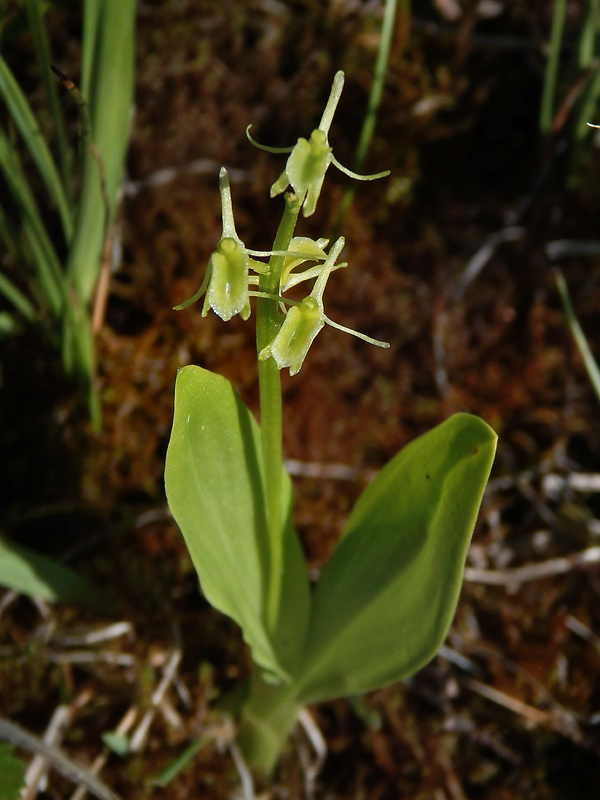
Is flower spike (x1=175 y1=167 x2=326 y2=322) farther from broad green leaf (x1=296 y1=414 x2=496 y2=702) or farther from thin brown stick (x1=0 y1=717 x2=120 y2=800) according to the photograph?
thin brown stick (x1=0 y1=717 x2=120 y2=800)

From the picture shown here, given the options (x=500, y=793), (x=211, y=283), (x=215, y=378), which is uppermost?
(x=211, y=283)

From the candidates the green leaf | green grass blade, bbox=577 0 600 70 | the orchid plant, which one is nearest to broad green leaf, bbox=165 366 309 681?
the orchid plant

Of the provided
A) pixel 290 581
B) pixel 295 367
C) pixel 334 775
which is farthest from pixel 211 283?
pixel 334 775

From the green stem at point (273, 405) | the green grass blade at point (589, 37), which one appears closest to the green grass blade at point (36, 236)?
the green stem at point (273, 405)

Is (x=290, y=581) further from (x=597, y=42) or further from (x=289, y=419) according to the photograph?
(x=597, y=42)

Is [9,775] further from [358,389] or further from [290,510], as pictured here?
[358,389]

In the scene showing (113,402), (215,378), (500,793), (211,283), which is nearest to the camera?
(211,283)

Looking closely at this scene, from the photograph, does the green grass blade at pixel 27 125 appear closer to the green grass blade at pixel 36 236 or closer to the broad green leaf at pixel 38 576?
A: the green grass blade at pixel 36 236
